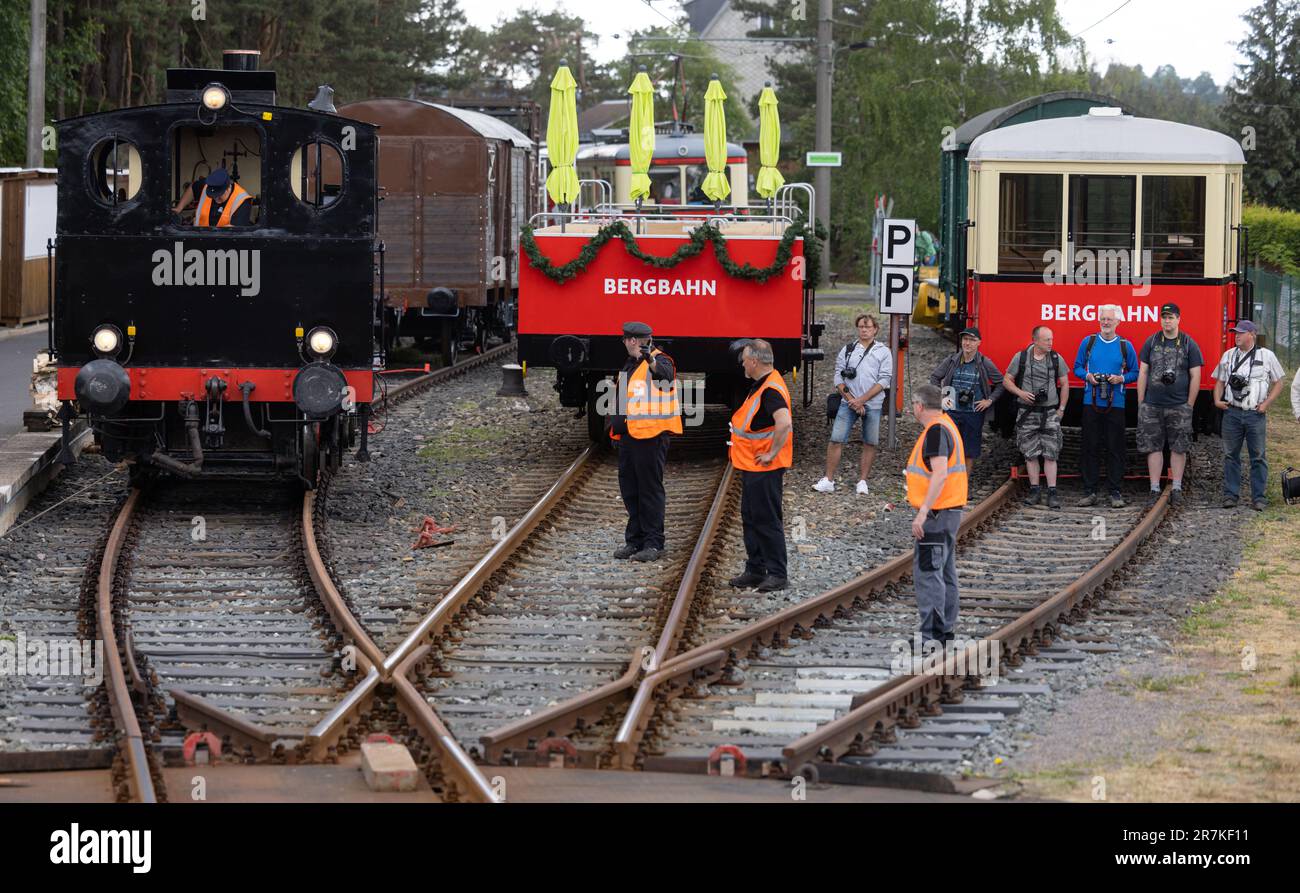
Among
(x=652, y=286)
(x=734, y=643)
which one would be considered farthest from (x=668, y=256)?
(x=734, y=643)

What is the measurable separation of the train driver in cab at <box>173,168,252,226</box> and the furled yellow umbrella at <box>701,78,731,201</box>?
5.67 m

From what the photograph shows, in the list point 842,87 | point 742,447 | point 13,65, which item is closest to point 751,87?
point 842,87

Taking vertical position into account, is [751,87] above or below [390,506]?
above

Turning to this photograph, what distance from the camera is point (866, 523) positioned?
14273 millimetres

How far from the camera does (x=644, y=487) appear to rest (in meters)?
12.6

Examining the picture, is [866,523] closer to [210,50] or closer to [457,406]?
[457,406]

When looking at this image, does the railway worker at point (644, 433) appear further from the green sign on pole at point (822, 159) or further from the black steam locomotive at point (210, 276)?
the green sign on pole at point (822, 159)

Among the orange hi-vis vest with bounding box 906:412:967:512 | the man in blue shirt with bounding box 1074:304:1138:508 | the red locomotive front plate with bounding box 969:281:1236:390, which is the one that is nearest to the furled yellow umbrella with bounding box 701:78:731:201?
the red locomotive front plate with bounding box 969:281:1236:390

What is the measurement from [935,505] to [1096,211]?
6890mm

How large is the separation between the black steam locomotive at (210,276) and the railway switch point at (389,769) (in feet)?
20.3

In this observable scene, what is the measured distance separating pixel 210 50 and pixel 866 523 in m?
34.7

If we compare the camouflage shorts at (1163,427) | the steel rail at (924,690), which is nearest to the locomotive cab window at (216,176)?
the steel rail at (924,690)

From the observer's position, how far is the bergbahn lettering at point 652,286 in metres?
16.2

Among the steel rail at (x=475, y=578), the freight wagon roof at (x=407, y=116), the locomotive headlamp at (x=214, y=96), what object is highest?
the freight wagon roof at (x=407, y=116)
